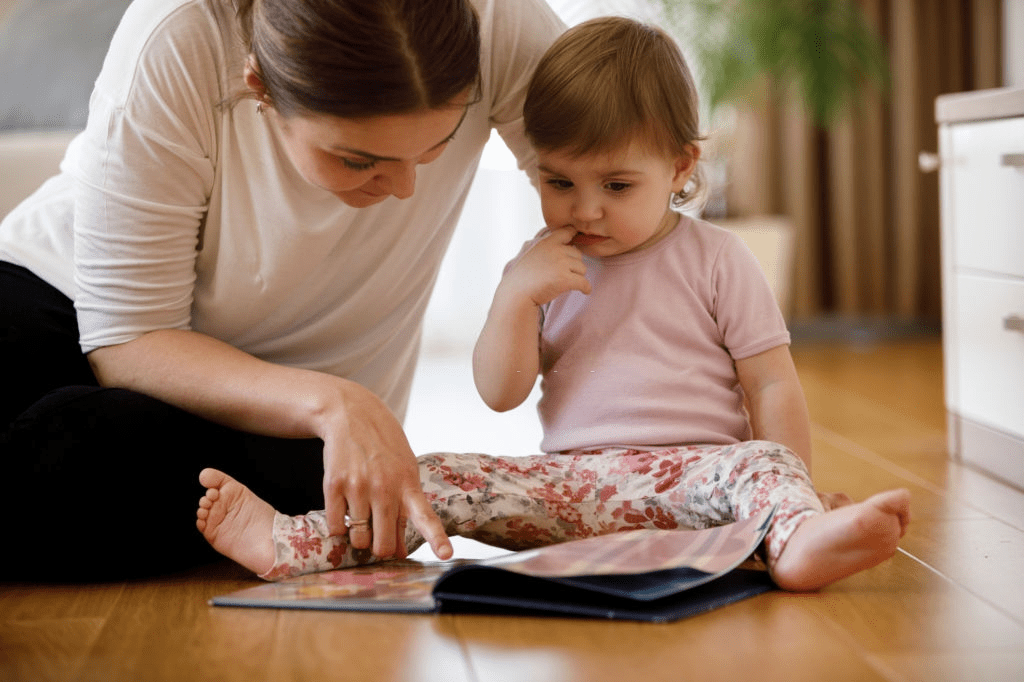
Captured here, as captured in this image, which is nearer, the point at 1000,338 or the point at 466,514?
the point at 466,514

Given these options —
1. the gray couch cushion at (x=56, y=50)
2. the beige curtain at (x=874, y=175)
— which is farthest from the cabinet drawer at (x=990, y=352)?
the gray couch cushion at (x=56, y=50)

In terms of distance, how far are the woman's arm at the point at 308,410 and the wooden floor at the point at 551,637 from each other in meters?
0.13

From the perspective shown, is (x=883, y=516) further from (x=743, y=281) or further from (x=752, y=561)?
(x=743, y=281)

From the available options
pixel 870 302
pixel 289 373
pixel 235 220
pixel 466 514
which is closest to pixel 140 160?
pixel 235 220

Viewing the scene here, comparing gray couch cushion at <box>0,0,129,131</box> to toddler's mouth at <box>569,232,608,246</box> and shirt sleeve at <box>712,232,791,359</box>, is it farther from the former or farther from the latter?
shirt sleeve at <box>712,232,791,359</box>

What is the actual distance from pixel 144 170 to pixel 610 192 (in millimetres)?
492

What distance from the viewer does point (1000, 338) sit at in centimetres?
165

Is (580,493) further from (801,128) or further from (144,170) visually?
(801,128)

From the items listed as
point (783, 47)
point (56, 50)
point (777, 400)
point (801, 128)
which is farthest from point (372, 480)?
point (801, 128)

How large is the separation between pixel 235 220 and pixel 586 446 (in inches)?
18.3

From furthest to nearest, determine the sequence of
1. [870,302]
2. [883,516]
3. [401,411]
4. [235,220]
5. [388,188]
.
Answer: [870,302]
[401,411]
[235,220]
[388,188]
[883,516]

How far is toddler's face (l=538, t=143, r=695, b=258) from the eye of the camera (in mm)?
1252

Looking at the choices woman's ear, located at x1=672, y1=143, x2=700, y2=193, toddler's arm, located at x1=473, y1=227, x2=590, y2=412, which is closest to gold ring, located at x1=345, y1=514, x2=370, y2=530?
toddler's arm, located at x1=473, y1=227, x2=590, y2=412

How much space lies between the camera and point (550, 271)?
128cm
